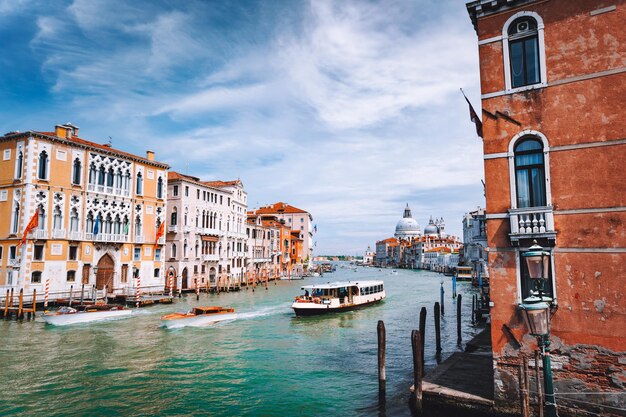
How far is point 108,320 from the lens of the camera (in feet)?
75.9

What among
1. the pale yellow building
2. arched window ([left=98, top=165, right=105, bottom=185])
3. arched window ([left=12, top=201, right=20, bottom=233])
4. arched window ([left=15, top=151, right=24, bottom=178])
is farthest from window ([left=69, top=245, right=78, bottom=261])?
arched window ([left=15, top=151, right=24, bottom=178])

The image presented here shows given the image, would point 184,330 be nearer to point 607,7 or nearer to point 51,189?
point 51,189

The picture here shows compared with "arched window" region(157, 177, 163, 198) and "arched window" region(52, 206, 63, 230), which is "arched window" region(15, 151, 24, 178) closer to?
"arched window" region(52, 206, 63, 230)

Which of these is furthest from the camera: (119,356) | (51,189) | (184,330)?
(51,189)

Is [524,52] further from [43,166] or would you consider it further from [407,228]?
[407,228]

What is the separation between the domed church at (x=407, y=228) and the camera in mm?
166625

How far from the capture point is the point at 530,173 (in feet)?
Result: 29.3

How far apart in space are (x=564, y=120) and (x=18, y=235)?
29321 mm

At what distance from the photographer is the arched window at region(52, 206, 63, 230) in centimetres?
2766

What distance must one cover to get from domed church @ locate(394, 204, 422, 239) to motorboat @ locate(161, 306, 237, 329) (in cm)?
14719

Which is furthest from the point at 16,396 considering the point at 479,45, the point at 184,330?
the point at 479,45

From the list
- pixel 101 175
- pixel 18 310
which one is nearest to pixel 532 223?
pixel 18 310

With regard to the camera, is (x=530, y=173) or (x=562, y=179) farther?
(x=530, y=173)

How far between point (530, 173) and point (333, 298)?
19.6 meters
